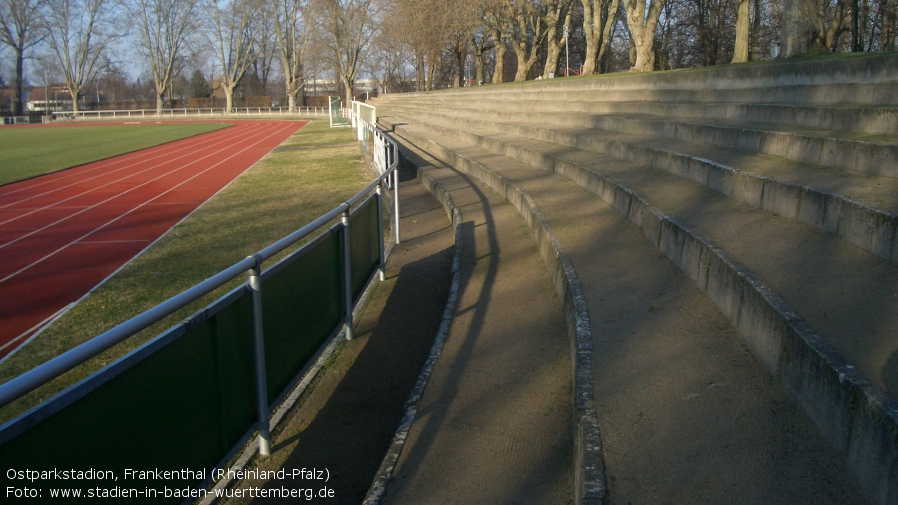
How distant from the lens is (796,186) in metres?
5.65

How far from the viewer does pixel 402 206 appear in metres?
Result: 13.5

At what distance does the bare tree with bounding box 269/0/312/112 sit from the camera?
75625 mm

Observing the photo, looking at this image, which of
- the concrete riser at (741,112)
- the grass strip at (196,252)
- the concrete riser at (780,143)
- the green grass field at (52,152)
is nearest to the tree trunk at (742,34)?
the concrete riser at (741,112)

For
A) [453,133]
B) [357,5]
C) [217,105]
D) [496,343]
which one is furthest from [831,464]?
[217,105]

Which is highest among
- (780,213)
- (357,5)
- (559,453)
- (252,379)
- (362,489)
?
(357,5)

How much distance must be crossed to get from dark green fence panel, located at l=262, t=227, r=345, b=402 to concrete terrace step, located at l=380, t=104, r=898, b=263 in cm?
367

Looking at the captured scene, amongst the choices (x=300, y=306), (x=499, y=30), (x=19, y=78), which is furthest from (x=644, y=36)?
(x=19, y=78)

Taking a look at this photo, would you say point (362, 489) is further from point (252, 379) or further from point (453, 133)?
point (453, 133)

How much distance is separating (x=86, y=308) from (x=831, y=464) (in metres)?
7.43

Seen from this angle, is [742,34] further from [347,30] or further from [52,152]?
[347,30]

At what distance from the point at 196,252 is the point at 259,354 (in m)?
6.87

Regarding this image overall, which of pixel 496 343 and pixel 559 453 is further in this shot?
pixel 496 343

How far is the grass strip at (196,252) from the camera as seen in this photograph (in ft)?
21.1

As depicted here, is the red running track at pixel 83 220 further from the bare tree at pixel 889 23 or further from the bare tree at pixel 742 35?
the bare tree at pixel 889 23
